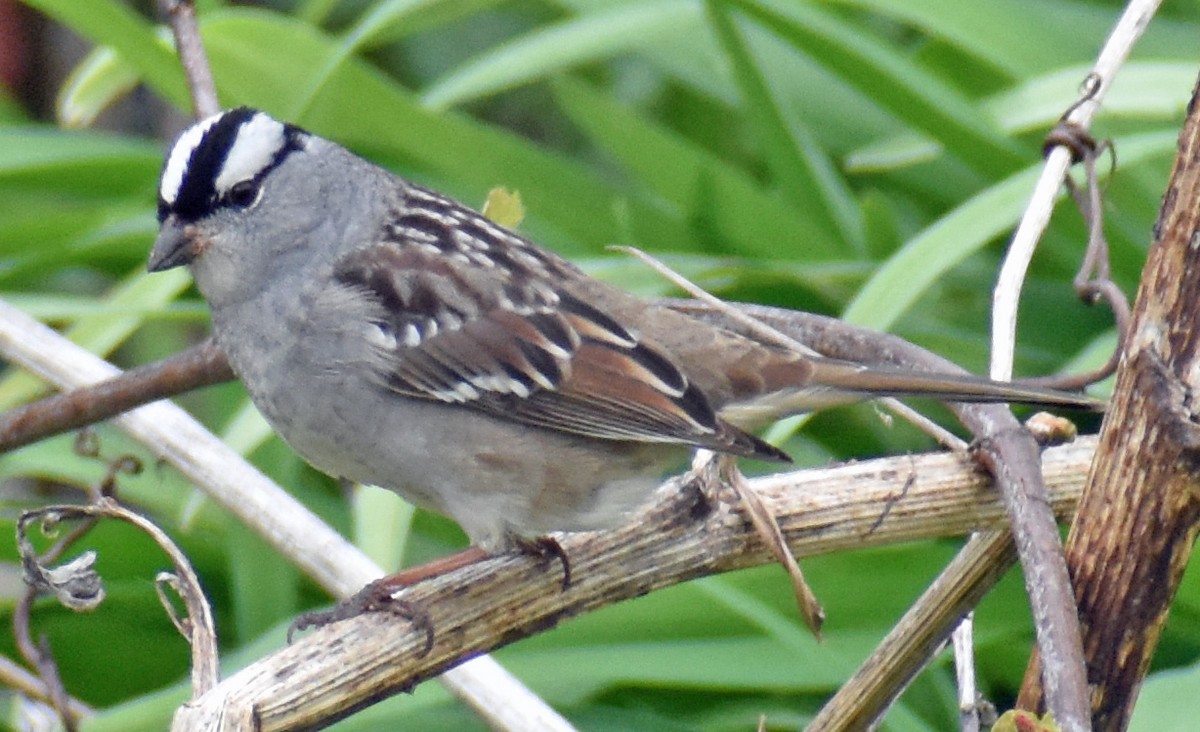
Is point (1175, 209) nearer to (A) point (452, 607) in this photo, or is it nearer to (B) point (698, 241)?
(A) point (452, 607)

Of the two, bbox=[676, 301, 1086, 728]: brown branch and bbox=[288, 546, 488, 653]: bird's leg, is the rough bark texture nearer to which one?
bbox=[676, 301, 1086, 728]: brown branch

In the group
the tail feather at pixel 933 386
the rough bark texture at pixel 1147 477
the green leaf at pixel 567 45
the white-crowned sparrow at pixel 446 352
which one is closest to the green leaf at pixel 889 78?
the green leaf at pixel 567 45

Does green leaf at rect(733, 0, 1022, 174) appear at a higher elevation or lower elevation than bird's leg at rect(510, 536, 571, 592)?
higher

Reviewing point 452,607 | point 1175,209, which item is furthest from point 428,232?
point 1175,209

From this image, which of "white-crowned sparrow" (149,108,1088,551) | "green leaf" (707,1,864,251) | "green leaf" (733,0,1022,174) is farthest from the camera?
"green leaf" (707,1,864,251)

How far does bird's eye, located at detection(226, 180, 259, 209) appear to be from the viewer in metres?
1.90

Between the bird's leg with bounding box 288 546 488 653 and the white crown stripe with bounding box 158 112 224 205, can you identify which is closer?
the bird's leg with bounding box 288 546 488 653

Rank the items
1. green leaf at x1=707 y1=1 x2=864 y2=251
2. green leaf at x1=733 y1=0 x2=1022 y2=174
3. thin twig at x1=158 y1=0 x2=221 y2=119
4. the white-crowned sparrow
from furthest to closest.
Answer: green leaf at x1=707 y1=1 x2=864 y2=251 → green leaf at x1=733 y1=0 x2=1022 y2=174 → thin twig at x1=158 y1=0 x2=221 y2=119 → the white-crowned sparrow

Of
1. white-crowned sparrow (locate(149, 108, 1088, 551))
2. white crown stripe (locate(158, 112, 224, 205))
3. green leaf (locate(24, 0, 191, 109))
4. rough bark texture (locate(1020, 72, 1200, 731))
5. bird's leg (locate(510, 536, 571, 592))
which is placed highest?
green leaf (locate(24, 0, 191, 109))

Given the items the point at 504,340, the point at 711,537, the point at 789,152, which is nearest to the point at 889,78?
the point at 789,152

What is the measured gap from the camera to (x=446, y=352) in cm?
182

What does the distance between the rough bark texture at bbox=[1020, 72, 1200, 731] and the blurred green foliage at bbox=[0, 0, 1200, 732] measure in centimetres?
62

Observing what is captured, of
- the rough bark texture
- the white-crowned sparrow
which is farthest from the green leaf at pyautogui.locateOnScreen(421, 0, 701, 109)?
the rough bark texture

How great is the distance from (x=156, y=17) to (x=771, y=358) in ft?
8.78
